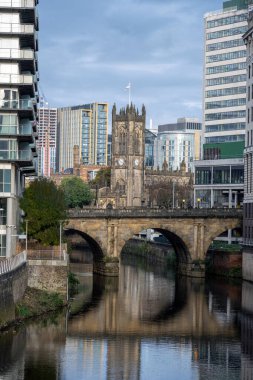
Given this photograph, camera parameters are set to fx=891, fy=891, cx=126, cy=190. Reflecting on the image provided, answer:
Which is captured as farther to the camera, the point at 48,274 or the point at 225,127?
the point at 225,127

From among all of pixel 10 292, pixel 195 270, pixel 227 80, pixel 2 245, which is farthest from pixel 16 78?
pixel 227 80

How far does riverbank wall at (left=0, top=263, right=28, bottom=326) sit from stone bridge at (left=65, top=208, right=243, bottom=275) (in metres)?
51.4

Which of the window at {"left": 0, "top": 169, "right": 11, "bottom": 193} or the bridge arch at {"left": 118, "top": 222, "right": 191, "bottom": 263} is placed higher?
the window at {"left": 0, "top": 169, "right": 11, "bottom": 193}

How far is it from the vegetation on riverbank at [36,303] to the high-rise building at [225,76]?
2874 inches

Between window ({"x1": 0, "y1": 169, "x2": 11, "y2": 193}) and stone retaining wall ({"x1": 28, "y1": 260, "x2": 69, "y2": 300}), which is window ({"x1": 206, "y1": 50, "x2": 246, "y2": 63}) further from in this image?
stone retaining wall ({"x1": 28, "y1": 260, "x2": 69, "y2": 300})

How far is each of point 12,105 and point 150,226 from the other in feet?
163

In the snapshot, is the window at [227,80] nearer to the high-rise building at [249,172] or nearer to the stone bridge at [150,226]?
the stone bridge at [150,226]

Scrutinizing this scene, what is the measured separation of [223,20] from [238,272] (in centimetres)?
5028

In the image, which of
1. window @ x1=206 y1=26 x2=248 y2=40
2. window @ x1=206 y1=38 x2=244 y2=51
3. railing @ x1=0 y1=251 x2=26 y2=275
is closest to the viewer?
railing @ x1=0 y1=251 x2=26 y2=275

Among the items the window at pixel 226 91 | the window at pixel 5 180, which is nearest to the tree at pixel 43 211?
the window at pixel 5 180

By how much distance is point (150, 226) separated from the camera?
12925 cm

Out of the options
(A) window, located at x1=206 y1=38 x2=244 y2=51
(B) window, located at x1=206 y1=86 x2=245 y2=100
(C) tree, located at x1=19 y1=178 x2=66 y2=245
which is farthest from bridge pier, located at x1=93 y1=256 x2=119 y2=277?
(A) window, located at x1=206 y1=38 x2=244 y2=51

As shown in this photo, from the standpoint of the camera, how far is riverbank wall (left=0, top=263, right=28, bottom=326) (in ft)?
212

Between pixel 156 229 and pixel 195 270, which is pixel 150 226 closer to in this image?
pixel 156 229
